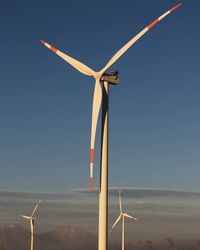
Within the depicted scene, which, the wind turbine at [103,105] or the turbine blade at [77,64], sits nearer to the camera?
the wind turbine at [103,105]

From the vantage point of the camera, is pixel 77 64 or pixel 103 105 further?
pixel 77 64

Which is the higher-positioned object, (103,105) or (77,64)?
(77,64)

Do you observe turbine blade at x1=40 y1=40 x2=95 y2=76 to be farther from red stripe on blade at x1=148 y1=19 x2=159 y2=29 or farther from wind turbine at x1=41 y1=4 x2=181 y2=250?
red stripe on blade at x1=148 y1=19 x2=159 y2=29

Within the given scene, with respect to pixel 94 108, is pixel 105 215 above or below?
below

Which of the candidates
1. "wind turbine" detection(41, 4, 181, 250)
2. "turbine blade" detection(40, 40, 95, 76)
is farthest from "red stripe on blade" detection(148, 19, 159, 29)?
"turbine blade" detection(40, 40, 95, 76)

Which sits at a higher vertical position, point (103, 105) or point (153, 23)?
point (153, 23)

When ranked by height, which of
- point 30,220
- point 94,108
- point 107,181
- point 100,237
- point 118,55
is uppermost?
point 30,220

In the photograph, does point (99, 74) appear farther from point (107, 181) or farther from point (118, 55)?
point (107, 181)

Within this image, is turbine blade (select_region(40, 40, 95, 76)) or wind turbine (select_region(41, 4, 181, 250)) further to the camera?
turbine blade (select_region(40, 40, 95, 76))

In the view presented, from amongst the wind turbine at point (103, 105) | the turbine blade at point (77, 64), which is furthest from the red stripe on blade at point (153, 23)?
the turbine blade at point (77, 64)

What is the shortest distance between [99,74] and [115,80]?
2.28 metres

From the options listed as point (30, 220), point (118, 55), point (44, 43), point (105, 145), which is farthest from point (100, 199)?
point (30, 220)

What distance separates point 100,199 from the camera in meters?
67.0

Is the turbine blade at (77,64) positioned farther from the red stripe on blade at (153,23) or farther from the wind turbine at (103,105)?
the red stripe on blade at (153,23)
